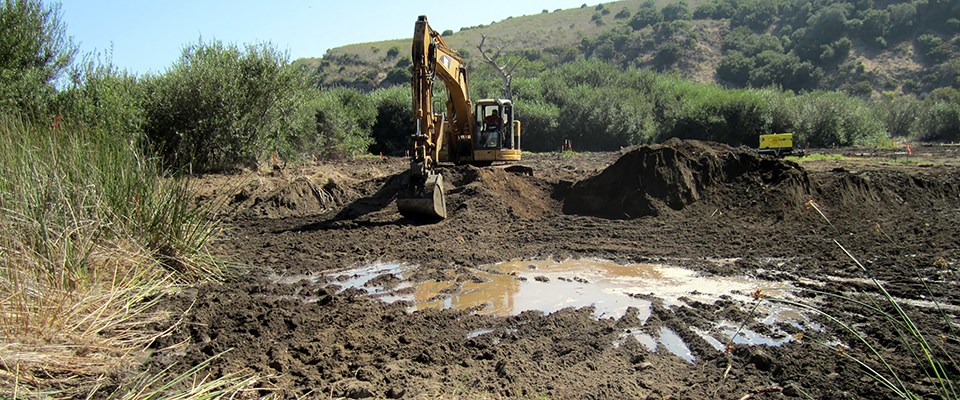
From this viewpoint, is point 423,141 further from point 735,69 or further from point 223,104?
point 735,69

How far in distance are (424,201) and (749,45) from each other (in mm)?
80920

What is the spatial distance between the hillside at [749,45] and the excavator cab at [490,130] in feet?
156

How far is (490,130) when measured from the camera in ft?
55.3

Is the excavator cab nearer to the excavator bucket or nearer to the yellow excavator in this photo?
the yellow excavator

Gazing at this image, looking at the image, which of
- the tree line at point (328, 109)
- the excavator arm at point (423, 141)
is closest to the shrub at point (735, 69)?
the tree line at point (328, 109)

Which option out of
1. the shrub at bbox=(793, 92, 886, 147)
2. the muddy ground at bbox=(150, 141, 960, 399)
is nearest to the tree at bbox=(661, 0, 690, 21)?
the shrub at bbox=(793, 92, 886, 147)

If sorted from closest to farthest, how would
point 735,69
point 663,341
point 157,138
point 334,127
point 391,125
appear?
point 663,341
point 157,138
point 334,127
point 391,125
point 735,69

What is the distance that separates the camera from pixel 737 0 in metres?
103

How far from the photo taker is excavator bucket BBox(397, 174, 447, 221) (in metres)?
12.4

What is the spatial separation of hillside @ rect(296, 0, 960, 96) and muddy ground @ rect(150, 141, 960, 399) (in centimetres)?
5060

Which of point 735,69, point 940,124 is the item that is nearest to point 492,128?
point 940,124

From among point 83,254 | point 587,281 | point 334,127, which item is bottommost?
point 587,281

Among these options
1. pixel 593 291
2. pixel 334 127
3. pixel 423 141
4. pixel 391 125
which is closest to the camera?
pixel 593 291

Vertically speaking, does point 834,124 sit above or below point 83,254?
below
